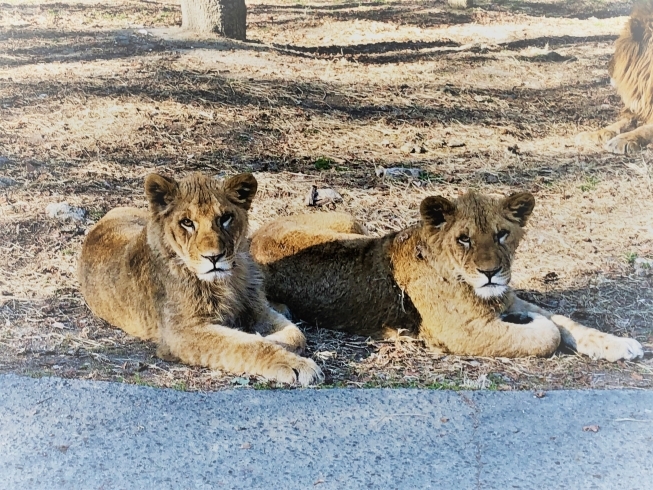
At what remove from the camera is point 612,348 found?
3695 millimetres

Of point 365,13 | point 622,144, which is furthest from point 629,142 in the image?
point 365,13

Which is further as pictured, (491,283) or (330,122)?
(330,122)

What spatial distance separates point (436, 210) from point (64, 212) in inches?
69.5

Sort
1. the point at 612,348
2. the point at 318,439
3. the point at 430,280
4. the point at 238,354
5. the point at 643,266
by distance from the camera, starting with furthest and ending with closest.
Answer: the point at 643,266
the point at 430,280
the point at 612,348
the point at 238,354
the point at 318,439

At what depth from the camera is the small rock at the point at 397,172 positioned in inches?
158

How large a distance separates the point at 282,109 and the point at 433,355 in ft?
4.41

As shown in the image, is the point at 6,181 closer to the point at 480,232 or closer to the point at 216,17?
the point at 216,17

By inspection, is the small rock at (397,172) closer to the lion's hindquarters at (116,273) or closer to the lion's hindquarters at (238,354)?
the lion's hindquarters at (238,354)

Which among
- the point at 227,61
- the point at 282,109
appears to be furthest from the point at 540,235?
the point at 227,61

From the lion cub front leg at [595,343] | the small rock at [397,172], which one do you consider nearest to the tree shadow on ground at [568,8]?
the small rock at [397,172]

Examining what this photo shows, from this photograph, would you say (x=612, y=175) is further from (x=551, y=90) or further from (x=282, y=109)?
(x=282, y=109)

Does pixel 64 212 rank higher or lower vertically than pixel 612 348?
higher

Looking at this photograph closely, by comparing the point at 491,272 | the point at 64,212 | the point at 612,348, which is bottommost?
the point at 612,348

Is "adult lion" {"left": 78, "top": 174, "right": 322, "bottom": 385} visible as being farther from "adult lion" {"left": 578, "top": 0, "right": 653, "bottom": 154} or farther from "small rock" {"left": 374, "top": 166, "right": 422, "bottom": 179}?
"adult lion" {"left": 578, "top": 0, "right": 653, "bottom": 154}
